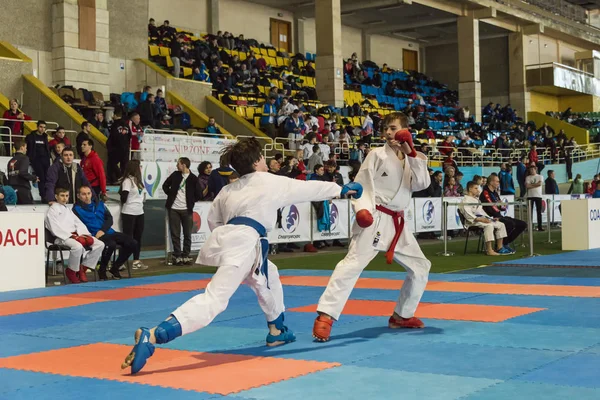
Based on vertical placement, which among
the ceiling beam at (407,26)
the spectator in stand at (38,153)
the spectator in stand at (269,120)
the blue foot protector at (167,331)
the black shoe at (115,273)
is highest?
the ceiling beam at (407,26)

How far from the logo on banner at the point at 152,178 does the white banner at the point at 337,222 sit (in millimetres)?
3441

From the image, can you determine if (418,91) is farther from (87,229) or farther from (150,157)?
(87,229)

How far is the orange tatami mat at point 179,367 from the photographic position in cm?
468

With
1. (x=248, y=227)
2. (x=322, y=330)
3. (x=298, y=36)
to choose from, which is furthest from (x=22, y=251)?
(x=298, y=36)

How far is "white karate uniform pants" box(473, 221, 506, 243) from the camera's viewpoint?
14148mm

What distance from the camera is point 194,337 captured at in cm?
639

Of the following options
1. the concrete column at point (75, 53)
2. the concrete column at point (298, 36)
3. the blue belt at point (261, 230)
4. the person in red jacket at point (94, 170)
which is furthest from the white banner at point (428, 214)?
the concrete column at point (298, 36)

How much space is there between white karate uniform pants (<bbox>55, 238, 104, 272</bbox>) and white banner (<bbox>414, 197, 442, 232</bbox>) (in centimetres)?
929

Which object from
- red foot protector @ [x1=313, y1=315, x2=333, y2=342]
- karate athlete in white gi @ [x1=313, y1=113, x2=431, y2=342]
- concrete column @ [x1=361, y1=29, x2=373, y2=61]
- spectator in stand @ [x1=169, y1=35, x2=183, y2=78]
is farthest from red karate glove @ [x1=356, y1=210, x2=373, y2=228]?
concrete column @ [x1=361, y1=29, x2=373, y2=61]

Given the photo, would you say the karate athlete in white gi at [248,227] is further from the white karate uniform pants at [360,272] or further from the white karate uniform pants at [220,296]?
the white karate uniform pants at [360,272]

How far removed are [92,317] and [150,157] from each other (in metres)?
10.2

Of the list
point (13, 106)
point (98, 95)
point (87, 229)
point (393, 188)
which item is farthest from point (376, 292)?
point (98, 95)

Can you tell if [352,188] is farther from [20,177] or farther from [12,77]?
[12,77]

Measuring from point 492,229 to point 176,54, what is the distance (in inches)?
605
